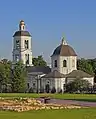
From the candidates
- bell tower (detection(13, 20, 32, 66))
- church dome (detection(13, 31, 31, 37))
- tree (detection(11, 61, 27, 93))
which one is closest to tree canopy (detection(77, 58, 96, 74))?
bell tower (detection(13, 20, 32, 66))

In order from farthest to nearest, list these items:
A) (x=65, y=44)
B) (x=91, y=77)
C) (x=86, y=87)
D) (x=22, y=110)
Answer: (x=65, y=44), (x=91, y=77), (x=86, y=87), (x=22, y=110)

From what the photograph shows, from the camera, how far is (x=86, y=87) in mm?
110688

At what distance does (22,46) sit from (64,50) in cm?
1356

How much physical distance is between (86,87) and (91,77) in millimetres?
8531

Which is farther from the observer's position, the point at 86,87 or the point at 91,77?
the point at 91,77

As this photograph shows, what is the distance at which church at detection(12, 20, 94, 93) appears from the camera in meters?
119

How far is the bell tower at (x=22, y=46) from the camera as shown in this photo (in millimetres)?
129500

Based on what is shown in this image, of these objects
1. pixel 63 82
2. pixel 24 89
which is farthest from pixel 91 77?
pixel 24 89

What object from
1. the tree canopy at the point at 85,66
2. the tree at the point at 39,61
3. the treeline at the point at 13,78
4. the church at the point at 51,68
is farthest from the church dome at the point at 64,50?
the tree at the point at 39,61

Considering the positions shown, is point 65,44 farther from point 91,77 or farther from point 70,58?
point 91,77

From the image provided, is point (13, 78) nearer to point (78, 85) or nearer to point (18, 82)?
point (18, 82)

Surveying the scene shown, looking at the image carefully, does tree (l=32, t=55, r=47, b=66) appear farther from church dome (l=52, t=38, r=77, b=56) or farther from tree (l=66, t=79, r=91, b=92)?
tree (l=66, t=79, r=91, b=92)

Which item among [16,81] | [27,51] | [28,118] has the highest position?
[27,51]

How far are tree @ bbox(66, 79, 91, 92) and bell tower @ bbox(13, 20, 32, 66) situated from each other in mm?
21602
